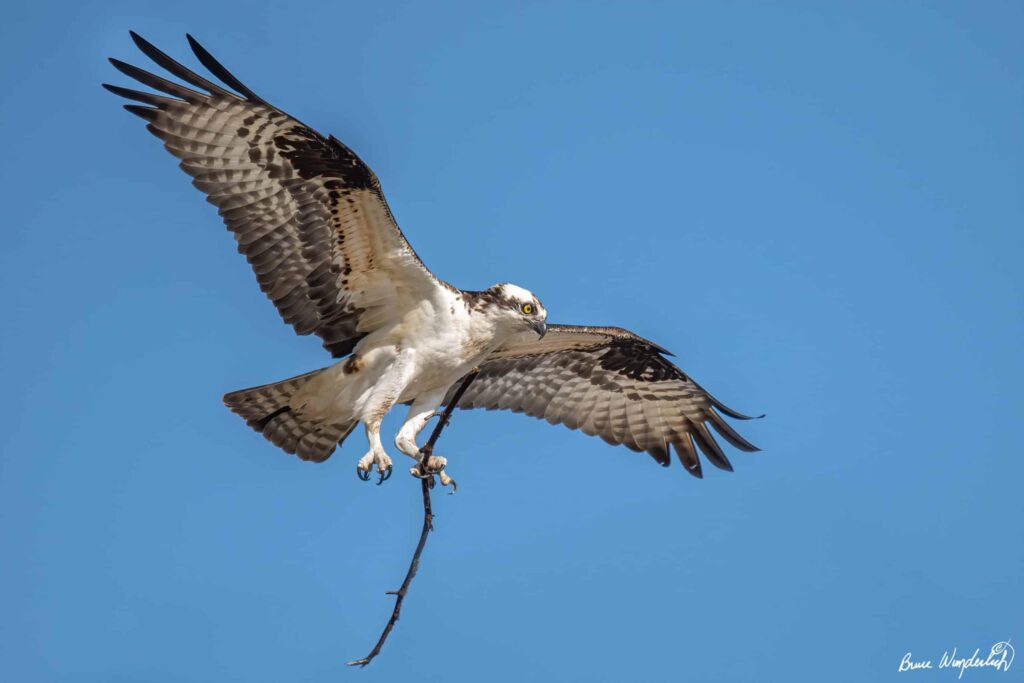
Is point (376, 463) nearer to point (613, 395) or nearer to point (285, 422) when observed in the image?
point (285, 422)

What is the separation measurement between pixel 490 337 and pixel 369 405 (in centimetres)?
103

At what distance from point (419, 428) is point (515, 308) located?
1.13 meters

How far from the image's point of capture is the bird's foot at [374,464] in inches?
315

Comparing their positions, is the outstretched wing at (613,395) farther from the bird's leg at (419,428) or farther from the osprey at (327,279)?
the bird's leg at (419,428)

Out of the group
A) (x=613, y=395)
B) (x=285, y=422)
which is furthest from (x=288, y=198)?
(x=613, y=395)

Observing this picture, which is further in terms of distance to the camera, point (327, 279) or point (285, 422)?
point (285, 422)

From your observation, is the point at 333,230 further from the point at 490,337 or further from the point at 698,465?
the point at 698,465

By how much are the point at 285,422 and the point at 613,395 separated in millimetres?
3217

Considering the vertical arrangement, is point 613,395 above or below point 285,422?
above

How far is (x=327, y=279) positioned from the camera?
8.79 meters

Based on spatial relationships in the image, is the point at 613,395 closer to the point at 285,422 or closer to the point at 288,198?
the point at 285,422

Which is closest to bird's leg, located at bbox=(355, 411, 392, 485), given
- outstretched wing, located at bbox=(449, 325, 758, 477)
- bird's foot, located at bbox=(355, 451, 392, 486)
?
bird's foot, located at bbox=(355, 451, 392, 486)

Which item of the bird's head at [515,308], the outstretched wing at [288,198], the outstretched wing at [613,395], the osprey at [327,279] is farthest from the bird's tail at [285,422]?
the outstretched wing at [613,395]

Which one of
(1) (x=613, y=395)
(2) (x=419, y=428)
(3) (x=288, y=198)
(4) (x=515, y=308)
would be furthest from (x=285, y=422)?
(1) (x=613, y=395)
